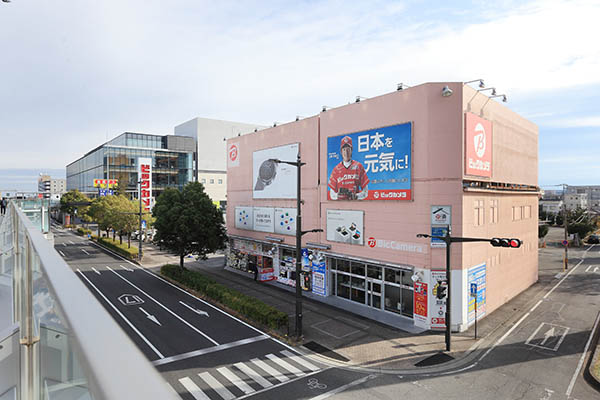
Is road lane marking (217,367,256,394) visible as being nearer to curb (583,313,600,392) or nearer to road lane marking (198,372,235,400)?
road lane marking (198,372,235,400)

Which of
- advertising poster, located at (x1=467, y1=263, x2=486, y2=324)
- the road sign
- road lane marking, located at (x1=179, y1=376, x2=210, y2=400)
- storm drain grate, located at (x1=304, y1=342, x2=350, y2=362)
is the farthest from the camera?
advertising poster, located at (x1=467, y1=263, x2=486, y2=324)

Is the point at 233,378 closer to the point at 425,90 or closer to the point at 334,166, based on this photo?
the point at 334,166

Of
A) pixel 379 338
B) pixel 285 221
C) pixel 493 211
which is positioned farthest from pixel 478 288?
pixel 285 221

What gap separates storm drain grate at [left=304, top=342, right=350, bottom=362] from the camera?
47.4 ft

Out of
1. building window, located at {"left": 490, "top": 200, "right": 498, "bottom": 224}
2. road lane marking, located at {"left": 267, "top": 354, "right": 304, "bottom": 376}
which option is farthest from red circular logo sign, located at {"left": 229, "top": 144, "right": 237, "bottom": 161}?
building window, located at {"left": 490, "top": 200, "right": 498, "bottom": 224}

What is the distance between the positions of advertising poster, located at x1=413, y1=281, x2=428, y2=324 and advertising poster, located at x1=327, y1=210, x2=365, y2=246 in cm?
411

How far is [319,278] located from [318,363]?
9138 millimetres

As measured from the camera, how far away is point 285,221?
85.6 feet

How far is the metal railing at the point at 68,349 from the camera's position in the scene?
752mm

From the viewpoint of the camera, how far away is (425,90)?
17.9 metres

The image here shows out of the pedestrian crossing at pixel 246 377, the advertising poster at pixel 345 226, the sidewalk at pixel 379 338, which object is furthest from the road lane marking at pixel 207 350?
the advertising poster at pixel 345 226

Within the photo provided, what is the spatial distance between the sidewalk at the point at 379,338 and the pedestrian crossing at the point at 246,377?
4.74 ft

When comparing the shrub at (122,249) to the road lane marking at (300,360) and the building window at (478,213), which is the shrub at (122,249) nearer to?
the road lane marking at (300,360)

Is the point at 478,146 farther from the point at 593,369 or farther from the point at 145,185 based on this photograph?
the point at 145,185
